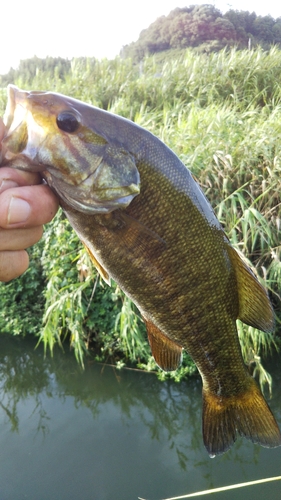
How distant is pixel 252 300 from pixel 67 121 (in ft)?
3.06

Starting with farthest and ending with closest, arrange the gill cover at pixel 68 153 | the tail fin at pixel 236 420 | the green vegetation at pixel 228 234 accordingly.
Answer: the green vegetation at pixel 228 234 → the tail fin at pixel 236 420 → the gill cover at pixel 68 153

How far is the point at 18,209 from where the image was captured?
1.33 metres

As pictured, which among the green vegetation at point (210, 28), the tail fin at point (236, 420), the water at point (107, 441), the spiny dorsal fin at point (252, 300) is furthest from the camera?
the green vegetation at point (210, 28)

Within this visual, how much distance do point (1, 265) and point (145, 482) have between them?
131 inches

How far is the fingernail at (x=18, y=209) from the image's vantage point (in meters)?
1.32

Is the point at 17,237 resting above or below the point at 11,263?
above

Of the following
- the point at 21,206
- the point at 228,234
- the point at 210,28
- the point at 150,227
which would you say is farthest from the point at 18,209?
the point at 210,28

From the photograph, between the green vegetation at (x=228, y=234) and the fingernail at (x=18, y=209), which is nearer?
the fingernail at (x=18, y=209)

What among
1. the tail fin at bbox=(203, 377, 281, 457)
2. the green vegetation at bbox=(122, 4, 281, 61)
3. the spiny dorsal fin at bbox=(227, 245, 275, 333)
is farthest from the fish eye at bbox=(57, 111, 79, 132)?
the green vegetation at bbox=(122, 4, 281, 61)

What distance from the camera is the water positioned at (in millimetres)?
3959

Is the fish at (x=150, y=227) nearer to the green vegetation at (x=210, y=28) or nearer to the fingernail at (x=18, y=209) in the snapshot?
the fingernail at (x=18, y=209)

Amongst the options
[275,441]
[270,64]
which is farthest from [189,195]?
[270,64]

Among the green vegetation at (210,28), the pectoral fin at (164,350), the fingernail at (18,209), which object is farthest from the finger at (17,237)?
the green vegetation at (210,28)

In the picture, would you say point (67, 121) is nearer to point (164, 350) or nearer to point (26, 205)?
point (26, 205)
